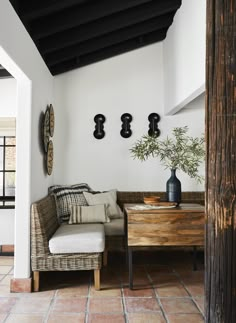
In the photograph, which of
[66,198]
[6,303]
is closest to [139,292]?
[6,303]

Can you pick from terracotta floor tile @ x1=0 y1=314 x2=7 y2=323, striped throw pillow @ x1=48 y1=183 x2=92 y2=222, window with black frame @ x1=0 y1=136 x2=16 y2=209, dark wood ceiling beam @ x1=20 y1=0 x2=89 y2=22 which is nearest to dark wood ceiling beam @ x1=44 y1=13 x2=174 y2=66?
dark wood ceiling beam @ x1=20 y1=0 x2=89 y2=22

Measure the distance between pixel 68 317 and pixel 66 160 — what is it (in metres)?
2.38

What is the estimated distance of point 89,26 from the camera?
11.6 feet

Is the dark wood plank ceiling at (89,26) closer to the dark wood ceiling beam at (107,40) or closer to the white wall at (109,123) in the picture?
the dark wood ceiling beam at (107,40)

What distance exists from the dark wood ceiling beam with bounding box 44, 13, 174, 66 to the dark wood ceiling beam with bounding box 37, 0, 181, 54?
31 cm

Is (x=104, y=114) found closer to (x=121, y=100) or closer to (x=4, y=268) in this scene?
(x=121, y=100)

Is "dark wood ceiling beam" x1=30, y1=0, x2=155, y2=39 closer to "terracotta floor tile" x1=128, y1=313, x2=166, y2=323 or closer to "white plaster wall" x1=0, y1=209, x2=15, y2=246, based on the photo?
"white plaster wall" x1=0, y1=209, x2=15, y2=246

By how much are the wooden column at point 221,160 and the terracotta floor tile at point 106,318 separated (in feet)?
5.86

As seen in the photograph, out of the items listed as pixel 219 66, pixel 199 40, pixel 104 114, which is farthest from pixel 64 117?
pixel 219 66

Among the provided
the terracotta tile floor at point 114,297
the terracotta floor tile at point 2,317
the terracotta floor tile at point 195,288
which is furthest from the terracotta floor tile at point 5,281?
the terracotta floor tile at point 195,288

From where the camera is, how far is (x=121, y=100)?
4.48 m

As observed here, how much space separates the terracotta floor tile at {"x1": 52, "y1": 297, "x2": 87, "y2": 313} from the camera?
2543mm

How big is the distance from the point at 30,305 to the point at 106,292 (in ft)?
2.26

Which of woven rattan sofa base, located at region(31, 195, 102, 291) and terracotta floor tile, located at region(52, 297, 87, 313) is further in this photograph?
woven rattan sofa base, located at region(31, 195, 102, 291)
